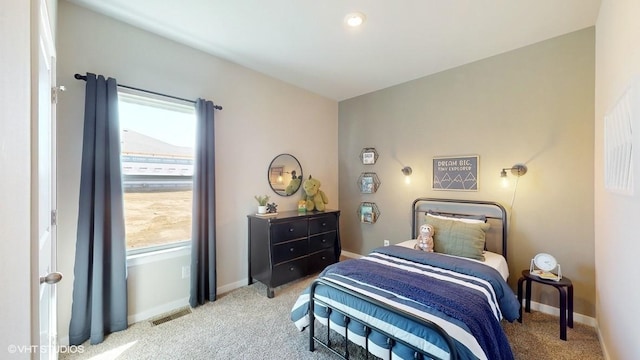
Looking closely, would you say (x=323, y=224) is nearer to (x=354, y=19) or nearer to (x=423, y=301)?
(x=423, y=301)

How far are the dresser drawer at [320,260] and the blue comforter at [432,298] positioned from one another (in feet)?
3.64

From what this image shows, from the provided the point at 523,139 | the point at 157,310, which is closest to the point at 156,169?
the point at 157,310

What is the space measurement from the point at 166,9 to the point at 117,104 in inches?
36.0

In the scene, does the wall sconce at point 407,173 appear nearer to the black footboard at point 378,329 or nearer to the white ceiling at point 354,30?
the white ceiling at point 354,30

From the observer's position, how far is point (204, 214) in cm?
272

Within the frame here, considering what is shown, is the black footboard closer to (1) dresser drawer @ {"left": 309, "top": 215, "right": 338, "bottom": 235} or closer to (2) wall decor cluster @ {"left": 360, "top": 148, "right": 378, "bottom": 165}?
(1) dresser drawer @ {"left": 309, "top": 215, "right": 338, "bottom": 235}

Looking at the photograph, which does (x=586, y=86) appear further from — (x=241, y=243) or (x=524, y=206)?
(x=241, y=243)

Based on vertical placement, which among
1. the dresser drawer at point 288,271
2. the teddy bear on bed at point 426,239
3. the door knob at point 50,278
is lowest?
the dresser drawer at point 288,271

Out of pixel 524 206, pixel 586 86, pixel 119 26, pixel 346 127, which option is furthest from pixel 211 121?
pixel 586 86

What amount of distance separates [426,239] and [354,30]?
2225 mm

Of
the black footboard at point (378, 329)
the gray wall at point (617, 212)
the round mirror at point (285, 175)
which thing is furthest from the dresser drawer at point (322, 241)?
the gray wall at point (617, 212)

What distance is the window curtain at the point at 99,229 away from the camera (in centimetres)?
204

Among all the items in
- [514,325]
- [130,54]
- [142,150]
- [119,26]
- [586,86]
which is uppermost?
[119,26]

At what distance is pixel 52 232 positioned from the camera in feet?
5.54
